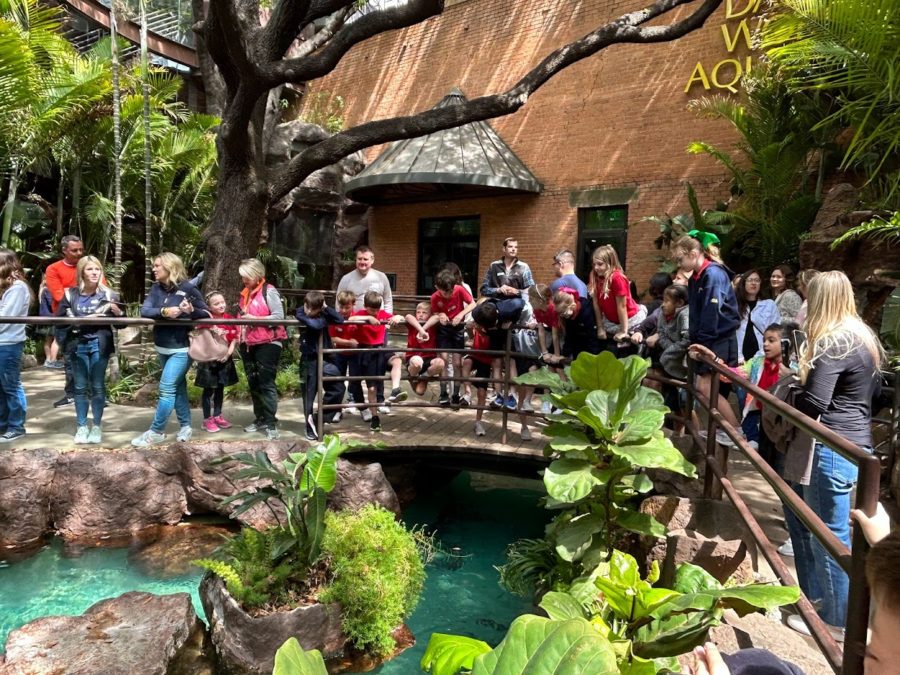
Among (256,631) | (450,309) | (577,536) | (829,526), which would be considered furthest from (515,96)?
(256,631)

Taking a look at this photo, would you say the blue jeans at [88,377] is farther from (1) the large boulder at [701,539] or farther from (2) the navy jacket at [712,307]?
(2) the navy jacket at [712,307]

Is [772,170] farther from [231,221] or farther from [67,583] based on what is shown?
[67,583]

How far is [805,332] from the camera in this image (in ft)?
9.23

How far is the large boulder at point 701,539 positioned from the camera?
2.84 meters

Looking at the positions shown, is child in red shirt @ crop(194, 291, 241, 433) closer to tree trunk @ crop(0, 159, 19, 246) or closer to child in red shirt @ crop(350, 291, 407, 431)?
child in red shirt @ crop(350, 291, 407, 431)

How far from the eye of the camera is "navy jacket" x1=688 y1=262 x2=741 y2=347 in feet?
12.9

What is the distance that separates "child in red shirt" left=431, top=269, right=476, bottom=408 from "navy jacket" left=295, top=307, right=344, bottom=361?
0.92 meters

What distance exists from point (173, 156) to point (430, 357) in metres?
8.50

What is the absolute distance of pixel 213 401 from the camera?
18.4 ft

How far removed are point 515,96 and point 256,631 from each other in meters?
5.50

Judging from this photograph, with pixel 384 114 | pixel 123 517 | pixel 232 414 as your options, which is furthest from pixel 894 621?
pixel 384 114

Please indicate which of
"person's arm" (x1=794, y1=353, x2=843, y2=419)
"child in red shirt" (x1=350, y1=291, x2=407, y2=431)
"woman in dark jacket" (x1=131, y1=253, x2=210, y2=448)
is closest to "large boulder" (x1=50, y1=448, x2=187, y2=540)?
"woman in dark jacket" (x1=131, y1=253, x2=210, y2=448)

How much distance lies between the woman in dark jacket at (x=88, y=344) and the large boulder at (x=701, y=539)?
4235 mm

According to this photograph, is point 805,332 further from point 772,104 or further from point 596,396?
point 772,104
